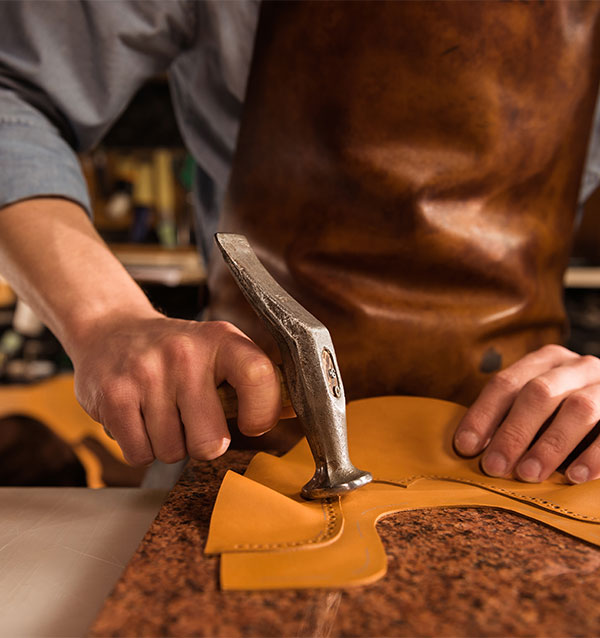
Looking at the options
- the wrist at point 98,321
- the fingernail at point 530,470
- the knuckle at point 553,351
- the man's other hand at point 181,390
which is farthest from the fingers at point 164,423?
the knuckle at point 553,351

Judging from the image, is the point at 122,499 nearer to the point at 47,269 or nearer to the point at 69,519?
the point at 69,519

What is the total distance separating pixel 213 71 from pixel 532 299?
624 millimetres

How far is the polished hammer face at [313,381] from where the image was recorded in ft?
1.69

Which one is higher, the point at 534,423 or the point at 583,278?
the point at 534,423

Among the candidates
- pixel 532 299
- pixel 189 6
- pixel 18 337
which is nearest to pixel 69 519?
pixel 532 299

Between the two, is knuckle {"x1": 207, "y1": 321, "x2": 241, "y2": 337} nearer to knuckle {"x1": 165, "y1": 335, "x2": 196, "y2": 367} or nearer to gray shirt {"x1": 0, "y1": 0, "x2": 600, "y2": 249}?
knuckle {"x1": 165, "y1": 335, "x2": 196, "y2": 367}

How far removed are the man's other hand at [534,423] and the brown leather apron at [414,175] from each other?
0.44 feet

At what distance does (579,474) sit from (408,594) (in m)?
0.27

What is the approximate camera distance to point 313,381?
20.5 inches

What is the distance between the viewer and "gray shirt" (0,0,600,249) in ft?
2.67

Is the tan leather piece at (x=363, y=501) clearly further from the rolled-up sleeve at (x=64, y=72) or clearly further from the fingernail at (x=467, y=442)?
the rolled-up sleeve at (x=64, y=72)

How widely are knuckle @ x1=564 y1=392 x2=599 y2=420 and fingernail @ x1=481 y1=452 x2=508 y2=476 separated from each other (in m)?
0.08

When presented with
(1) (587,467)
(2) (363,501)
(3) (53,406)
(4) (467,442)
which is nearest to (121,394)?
(2) (363,501)

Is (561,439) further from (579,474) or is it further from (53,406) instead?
(53,406)
